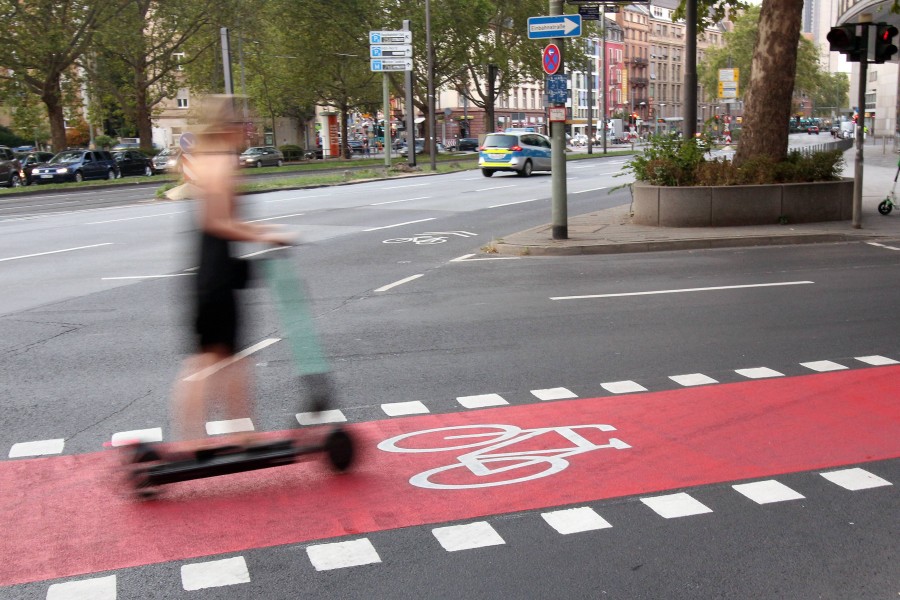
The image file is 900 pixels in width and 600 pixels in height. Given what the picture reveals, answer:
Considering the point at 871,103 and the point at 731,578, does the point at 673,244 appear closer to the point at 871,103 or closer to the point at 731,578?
the point at 731,578

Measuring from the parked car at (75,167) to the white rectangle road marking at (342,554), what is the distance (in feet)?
140

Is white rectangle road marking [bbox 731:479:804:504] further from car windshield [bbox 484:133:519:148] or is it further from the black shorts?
car windshield [bbox 484:133:519:148]

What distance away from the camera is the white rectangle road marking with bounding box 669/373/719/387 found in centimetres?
705

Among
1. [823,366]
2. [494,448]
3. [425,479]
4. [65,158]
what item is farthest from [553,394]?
[65,158]

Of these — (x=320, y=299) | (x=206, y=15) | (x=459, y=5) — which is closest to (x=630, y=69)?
(x=459, y=5)

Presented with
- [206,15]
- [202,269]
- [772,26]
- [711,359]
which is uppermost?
[206,15]

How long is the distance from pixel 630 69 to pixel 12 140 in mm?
86062

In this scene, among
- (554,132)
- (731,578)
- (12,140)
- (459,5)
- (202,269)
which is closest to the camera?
(731,578)

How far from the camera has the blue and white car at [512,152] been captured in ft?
122

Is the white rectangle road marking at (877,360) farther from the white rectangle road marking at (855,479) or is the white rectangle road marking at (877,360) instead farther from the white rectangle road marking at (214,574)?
the white rectangle road marking at (214,574)

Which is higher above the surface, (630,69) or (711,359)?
(630,69)

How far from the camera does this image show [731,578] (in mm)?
3934

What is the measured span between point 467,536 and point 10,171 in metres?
44.0

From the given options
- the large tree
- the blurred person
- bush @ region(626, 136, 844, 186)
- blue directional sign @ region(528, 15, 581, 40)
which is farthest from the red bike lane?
the large tree
